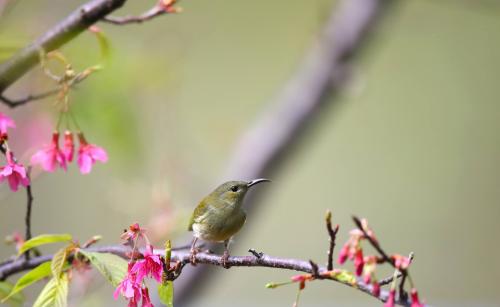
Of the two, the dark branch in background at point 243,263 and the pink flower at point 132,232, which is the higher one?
the pink flower at point 132,232

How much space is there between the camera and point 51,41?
92 centimetres

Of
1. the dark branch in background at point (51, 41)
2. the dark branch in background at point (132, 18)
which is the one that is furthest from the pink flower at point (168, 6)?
the dark branch in background at point (51, 41)

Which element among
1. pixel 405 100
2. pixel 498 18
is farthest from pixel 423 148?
pixel 498 18

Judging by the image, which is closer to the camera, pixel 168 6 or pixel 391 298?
pixel 391 298

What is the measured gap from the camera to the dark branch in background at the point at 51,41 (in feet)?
2.97

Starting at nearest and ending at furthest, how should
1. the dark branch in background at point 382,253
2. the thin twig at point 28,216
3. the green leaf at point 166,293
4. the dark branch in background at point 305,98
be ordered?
1. the dark branch in background at point 382,253
2. the green leaf at point 166,293
3. the thin twig at point 28,216
4. the dark branch in background at point 305,98

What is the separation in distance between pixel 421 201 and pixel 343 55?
2717 mm

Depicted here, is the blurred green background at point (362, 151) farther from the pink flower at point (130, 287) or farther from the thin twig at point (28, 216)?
the pink flower at point (130, 287)

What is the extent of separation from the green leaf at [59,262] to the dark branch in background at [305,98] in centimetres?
169

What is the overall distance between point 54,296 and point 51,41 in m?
0.33

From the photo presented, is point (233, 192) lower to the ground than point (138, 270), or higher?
higher

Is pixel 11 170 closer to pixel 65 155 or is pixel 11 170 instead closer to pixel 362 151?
pixel 65 155

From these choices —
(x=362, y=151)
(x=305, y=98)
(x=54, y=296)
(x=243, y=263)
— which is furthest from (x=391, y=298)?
(x=362, y=151)

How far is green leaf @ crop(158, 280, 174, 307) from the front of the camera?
82 centimetres
